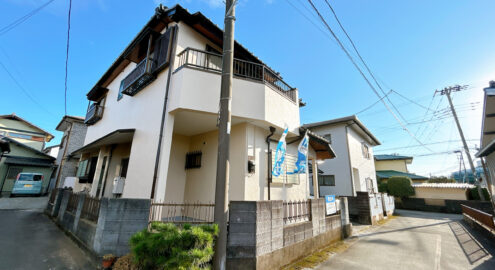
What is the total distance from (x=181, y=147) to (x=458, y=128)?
61.7 ft

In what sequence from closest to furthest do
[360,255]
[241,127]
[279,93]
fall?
1. [360,255]
2. [241,127]
3. [279,93]

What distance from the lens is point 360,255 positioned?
18.2 feet

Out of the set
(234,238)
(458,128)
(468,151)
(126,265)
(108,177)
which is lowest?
(126,265)

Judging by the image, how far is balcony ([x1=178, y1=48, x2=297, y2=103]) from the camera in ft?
20.0

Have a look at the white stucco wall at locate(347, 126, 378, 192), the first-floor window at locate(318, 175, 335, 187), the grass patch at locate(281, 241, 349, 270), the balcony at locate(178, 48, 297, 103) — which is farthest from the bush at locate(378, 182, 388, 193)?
the balcony at locate(178, 48, 297, 103)

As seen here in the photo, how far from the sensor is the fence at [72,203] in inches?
248

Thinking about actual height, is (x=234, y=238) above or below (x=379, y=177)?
below

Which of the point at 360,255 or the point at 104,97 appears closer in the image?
the point at 360,255

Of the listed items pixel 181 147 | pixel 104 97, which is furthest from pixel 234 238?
pixel 104 97

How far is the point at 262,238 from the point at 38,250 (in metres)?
5.58

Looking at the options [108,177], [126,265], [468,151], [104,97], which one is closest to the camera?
[126,265]

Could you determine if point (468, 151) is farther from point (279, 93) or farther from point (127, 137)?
point (127, 137)

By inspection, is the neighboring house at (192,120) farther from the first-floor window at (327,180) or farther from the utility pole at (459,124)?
the utility pole at (459,124)

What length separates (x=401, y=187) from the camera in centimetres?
1819
